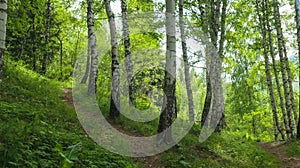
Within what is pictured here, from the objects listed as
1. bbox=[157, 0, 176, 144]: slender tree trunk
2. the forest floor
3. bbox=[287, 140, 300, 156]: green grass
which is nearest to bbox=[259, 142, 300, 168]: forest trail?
the forest floor

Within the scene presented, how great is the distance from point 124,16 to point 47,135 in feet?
31.5

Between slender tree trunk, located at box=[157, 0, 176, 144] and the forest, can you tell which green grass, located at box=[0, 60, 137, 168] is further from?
slender tree trunk, located at box=[157, 0, 176, 144]

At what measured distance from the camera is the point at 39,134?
6102 millimetres

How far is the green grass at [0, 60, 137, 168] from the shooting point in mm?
4844

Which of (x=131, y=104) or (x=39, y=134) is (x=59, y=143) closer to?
(x=39, y=134)

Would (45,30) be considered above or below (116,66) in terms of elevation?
above

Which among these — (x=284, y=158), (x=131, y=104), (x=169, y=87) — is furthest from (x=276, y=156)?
(x=131, y=104)

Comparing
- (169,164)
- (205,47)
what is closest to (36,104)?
(169,164)

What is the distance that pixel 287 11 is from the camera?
18719mm

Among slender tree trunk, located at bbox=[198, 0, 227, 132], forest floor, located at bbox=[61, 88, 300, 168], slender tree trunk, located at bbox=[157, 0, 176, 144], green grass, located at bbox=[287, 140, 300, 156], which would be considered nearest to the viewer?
forest floor, located at bbox=[61, 88, 300, 168]

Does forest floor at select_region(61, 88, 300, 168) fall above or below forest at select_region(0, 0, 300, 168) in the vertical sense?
below

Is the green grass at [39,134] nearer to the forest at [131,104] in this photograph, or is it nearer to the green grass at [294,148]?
the forest at [131,104]

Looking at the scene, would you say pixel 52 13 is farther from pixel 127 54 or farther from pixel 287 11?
pixel 287 11

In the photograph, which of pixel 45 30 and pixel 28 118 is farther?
pixel 45 30
